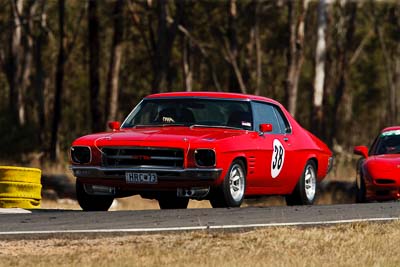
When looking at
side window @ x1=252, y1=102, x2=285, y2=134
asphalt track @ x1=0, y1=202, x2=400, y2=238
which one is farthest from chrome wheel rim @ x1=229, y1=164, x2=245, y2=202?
side window @ x1=252, y1=102, x2=285, y2=134

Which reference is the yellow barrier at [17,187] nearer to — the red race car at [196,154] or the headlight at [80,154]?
the red race car at [196,154]

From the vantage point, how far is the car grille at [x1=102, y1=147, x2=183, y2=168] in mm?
13484

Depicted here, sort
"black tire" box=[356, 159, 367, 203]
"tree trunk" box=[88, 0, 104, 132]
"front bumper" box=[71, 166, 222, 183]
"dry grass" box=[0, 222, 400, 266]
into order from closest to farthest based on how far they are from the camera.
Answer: "dry grass" box=[0, 222, 400, 266]
"front bumper" box=[71, 166, 222, 183]
"black tire" box=[356, 159, 367, 203]
"tree trunk" box=[88, 0, 104, 132]

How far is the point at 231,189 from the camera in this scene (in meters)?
13.9

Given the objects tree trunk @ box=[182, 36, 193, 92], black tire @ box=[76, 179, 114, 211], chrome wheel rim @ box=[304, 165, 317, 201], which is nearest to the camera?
black tire @ box=[76, 179, 114, 211]

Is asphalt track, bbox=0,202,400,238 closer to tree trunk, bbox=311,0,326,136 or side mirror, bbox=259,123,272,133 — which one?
side mirror, bbox=259,123,272,133

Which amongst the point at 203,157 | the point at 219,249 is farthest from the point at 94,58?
the point at 219,249

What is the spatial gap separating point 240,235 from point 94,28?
30351mm

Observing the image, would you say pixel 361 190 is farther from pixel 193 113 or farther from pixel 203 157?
pixel 203 157

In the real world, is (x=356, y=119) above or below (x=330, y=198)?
below

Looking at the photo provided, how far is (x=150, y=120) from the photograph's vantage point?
14.9 metres

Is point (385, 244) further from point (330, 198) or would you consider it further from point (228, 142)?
point (330, 198)

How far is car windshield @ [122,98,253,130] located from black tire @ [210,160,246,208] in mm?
786

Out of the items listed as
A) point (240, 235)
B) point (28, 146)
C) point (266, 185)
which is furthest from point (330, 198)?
point (28, 146)
